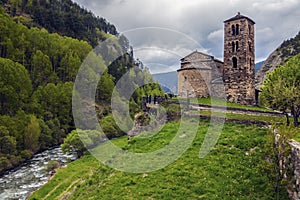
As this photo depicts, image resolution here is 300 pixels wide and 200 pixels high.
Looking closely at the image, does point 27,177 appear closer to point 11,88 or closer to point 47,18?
point 11,88

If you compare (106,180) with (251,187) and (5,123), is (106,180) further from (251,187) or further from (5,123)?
(5,123)

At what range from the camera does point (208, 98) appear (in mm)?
42781

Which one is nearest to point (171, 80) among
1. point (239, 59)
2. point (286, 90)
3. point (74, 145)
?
point (239, 59)

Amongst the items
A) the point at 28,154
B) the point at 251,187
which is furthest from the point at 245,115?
the point at 28,154

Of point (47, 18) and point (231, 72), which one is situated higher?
point (47, 18)

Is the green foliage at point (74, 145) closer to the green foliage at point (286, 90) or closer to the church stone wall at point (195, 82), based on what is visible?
the church stone wall at point (195, 82)

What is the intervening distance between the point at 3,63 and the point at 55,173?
28.7m

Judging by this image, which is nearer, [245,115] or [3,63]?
[245,115]

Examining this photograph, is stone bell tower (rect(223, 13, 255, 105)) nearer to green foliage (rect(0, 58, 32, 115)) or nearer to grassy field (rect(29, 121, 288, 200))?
grassy field (rect(29, 121, 288, 200))

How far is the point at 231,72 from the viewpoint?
4297cm

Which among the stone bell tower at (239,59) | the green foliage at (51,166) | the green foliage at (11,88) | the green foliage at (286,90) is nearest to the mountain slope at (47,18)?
the green foliage at (11,88)

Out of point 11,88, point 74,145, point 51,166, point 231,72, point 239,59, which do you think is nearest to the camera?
point 51,166

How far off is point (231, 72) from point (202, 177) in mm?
26812

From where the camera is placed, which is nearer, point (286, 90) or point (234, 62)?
point (286, 90)
